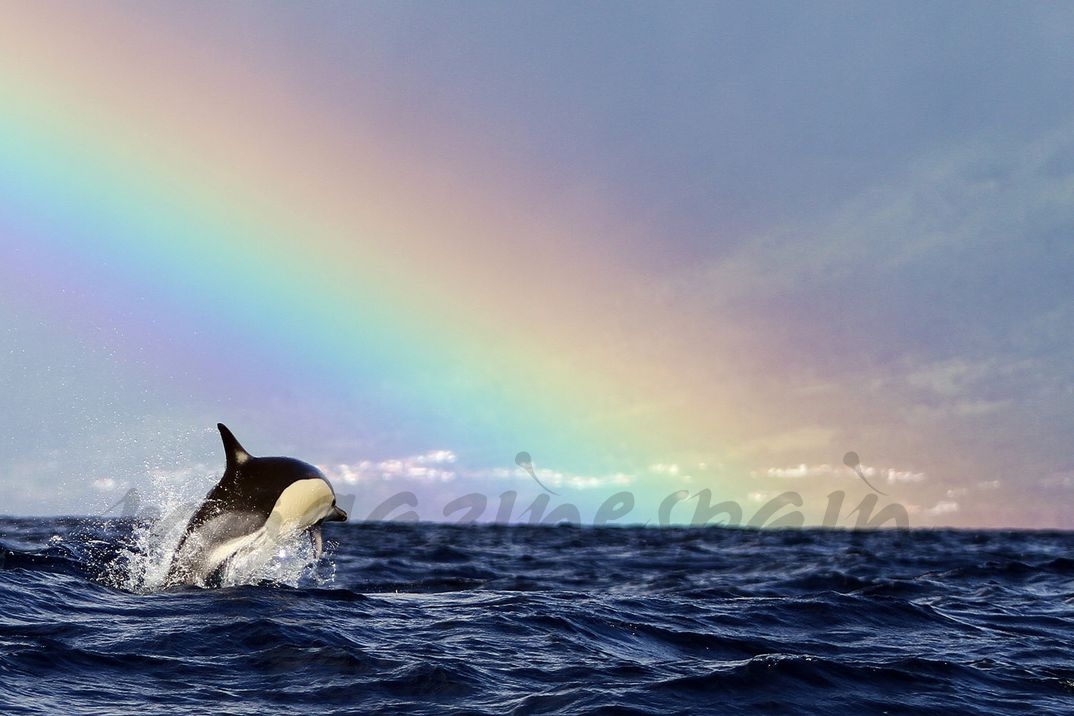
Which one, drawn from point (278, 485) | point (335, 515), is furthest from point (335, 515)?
point (278, 485)

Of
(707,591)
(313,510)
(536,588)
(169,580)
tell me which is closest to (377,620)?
(313,510)

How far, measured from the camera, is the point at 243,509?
43.2 feet

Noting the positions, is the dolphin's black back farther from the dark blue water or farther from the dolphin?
the dark blue water

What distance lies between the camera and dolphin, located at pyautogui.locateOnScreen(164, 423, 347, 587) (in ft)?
43.1

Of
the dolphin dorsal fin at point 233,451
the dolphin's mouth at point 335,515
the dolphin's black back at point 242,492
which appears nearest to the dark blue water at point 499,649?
the dolphin's black back at point 242,492

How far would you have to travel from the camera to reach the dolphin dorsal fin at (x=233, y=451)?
13281 millimetres

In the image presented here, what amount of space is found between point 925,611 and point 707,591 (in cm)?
417

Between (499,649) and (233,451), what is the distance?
5.34 m

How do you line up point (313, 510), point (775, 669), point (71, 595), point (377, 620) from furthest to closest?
point (313, 510) < point (71, 595) < point (377, 620) < point (775, 669)

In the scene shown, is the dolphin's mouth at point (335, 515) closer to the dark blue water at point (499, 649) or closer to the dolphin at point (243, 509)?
the dolphin at point (243, 509)

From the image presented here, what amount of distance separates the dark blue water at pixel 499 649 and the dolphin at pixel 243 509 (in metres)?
0.57

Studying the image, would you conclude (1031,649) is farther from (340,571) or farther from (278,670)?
(340,571)

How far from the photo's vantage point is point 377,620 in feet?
38.5

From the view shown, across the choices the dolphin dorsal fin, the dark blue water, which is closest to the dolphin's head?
the dolphin dorsal fin
